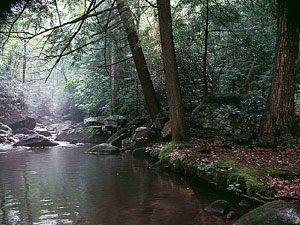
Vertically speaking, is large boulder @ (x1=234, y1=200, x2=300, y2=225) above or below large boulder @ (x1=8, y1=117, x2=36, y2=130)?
below

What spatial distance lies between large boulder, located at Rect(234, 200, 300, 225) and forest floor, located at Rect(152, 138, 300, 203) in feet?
1.86

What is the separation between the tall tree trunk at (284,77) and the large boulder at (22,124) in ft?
61.1

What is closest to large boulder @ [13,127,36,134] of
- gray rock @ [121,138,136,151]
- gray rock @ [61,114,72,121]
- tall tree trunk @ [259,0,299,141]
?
gray rock @ [61,114,72,121]

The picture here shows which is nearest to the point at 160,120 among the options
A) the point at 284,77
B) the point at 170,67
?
the point at 170,67

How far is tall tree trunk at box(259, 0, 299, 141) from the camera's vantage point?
6.81 meters

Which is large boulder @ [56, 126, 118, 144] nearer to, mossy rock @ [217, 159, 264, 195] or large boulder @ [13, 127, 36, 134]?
large boulder @ [13, 127, 36, 134]

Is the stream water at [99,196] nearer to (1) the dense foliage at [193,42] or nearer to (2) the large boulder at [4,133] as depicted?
(1) the dense foliage at [193,42]

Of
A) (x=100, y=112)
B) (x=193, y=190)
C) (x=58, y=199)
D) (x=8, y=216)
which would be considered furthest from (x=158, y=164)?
(x=100, y=112)

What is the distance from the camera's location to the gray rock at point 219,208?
4.51m

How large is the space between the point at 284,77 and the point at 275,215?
171 inches

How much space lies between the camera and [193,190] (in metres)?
5.81

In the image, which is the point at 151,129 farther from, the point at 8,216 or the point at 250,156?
the point at 8,216

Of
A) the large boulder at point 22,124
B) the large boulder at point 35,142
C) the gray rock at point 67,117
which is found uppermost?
the gray rock at point 67,117

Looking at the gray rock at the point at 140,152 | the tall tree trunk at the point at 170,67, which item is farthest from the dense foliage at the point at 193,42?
the gray rock at the point at 140,152
